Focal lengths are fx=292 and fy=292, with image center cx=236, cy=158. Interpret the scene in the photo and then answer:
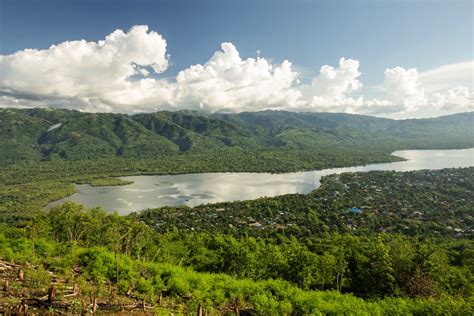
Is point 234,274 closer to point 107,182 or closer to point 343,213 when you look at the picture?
point 343,213

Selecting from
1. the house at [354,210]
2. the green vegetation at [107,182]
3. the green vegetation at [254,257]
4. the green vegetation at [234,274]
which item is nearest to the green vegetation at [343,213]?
the green vegetation at [254,257]

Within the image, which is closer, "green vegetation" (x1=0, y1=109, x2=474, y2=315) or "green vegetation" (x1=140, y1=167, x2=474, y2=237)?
"green vegetation" (x1=0, y1=109, x2=474, y2=315)

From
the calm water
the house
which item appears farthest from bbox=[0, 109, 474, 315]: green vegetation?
the calm water

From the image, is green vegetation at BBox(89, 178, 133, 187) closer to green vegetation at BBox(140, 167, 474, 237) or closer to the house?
green vegetation at BBox(140, 167, 474, 237)

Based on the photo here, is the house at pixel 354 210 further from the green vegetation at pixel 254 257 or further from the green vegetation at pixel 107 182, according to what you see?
the green vegetation at pixel 107 182

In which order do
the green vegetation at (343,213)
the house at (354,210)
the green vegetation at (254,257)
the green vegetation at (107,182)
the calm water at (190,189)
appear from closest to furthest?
the green vegetation at (254,257)
the green vegetation at (343,213)
the house at (354,210)
the calm water at (190,189)
the green vegetation at (107,182)

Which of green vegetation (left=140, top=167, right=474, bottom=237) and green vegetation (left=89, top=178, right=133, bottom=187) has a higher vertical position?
green vegetation (left=89, top=178, right=133, bottom=187)

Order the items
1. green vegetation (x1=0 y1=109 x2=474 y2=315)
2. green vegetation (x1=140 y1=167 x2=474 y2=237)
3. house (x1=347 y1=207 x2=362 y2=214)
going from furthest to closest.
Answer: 1. house (x1=347 y1=207 x2=362 y2=214)
2. green vegetation (x1=140 y1=167 x2=474 y2=237)
3. green vegetation (x1=0 y1=109 x2=474 y2=315)

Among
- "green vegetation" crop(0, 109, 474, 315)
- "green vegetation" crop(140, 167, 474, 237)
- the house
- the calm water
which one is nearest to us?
"green vegetation" crop(0, 109, 474, 315)

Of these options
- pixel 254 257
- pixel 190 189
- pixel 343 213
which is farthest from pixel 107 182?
pixel 254 257
